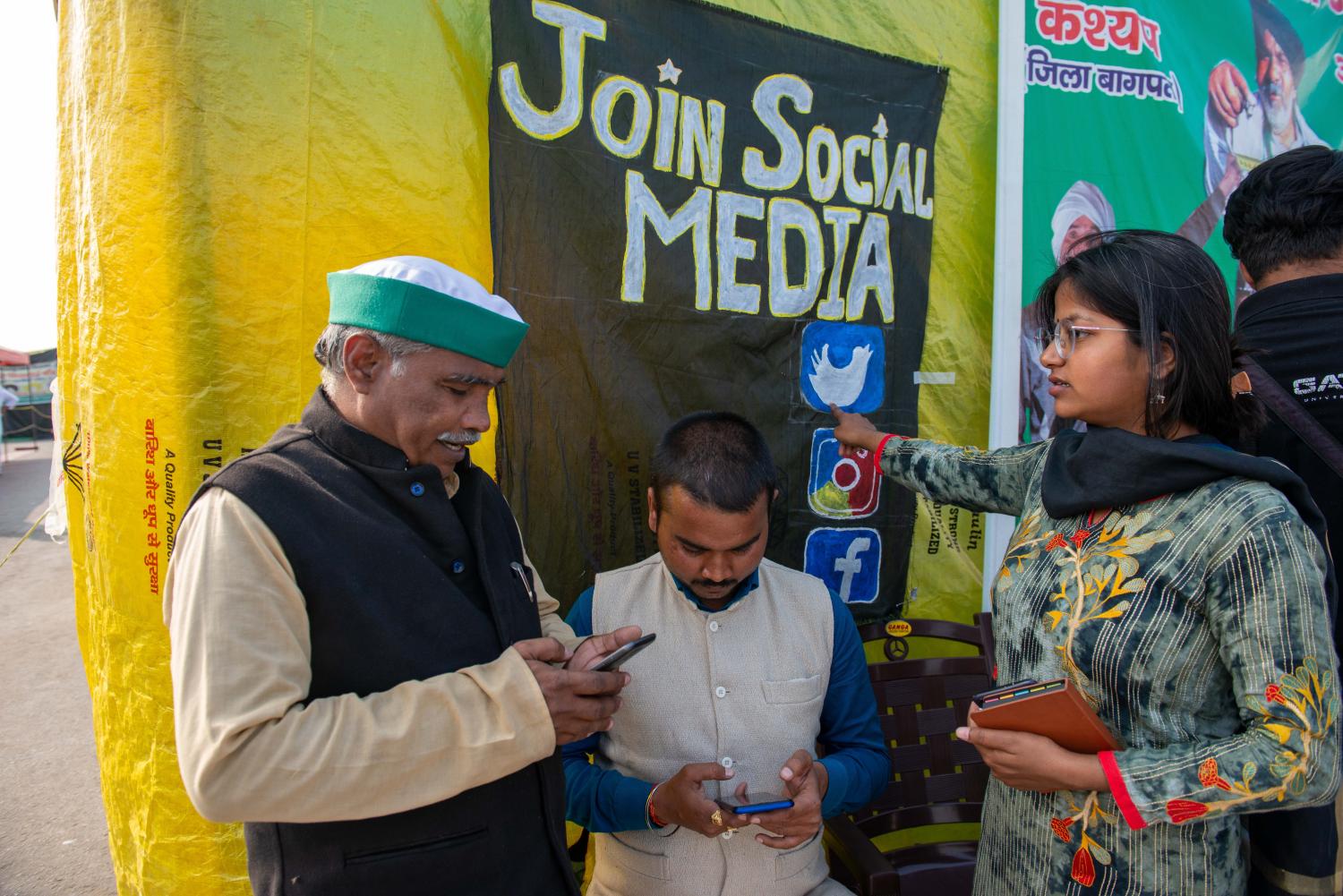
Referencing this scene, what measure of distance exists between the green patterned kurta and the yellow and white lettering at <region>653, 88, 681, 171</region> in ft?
4.76

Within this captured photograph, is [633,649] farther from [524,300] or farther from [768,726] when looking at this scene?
[524,300]

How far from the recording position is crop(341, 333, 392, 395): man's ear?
4.14 feet

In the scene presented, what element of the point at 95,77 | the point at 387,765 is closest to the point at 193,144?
the point at 95,77

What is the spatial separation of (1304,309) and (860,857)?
154 cm

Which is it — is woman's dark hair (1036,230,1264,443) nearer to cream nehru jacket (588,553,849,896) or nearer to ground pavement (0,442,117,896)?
cream nehru jacket (588,553,849,896)

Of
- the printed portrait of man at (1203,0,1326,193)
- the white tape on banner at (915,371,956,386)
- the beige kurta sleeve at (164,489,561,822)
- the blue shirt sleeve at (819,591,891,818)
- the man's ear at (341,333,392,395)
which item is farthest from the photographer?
the printed portrait of man at (1203,0,1326,193)

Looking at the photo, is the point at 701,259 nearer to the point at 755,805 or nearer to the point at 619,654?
the point at 619,654

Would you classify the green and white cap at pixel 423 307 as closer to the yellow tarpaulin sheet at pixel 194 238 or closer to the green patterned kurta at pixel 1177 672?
the yellow tarpaulin sheet at pixel 194 238

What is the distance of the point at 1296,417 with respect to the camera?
1701 mm

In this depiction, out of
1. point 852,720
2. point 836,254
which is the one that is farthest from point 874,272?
point 852,720

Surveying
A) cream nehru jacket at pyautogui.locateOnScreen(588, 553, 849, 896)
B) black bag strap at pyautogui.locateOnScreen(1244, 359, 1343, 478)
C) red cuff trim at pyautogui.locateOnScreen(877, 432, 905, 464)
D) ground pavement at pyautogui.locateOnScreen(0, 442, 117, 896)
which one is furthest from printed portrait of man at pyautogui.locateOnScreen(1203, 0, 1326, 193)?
ground pavement at pyautogui.locateOnScreen(0, 442, 117, 896)

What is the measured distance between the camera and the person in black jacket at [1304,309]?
1.71 meters

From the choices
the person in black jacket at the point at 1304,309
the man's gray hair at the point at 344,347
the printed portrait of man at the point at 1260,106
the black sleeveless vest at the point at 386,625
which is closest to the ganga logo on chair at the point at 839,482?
the person in black jacket at the point at 1304,309

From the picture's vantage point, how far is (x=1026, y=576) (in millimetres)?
1544
